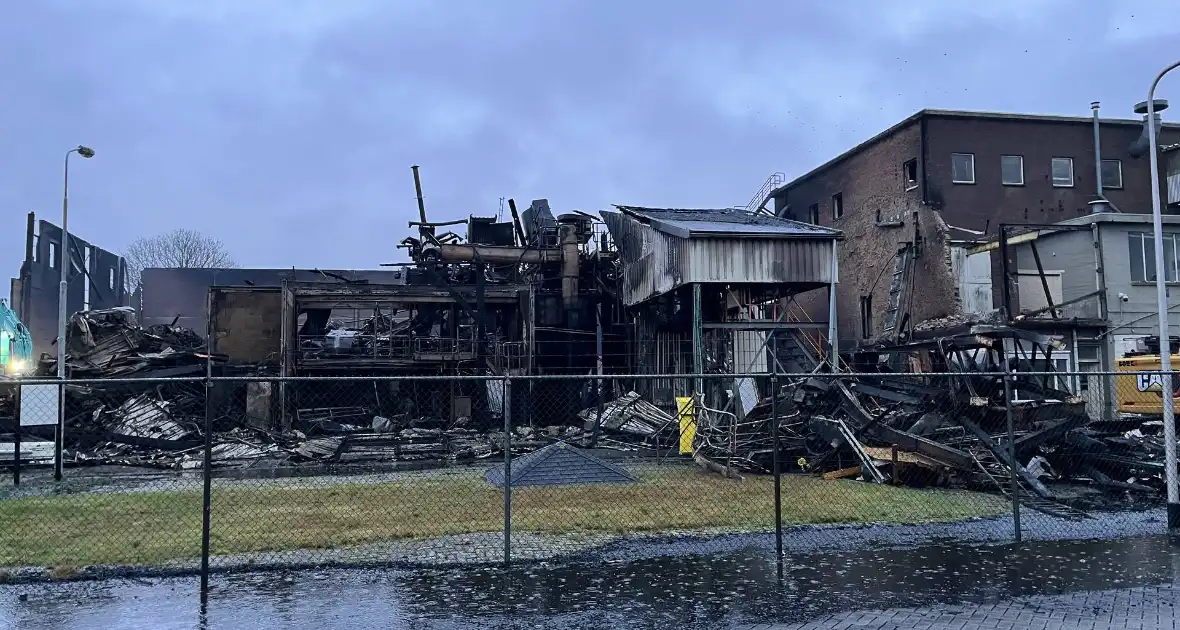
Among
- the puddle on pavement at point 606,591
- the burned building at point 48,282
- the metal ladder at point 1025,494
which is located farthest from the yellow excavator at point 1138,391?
the burned building at point 48,282

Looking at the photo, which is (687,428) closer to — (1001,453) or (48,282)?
(1001,453)

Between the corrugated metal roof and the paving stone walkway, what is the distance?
19.9 meters

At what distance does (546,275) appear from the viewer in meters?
37.0

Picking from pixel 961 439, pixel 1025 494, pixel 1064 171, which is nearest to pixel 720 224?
pixel 961 439

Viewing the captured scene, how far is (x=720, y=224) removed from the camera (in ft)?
98.0

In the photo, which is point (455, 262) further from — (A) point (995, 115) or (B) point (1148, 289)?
(B) point (1148, 289)

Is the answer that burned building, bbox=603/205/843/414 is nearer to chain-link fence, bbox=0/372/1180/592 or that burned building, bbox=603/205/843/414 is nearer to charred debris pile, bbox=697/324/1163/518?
chain-link fence, bbox=0/372/1180/592

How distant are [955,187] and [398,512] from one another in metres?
28.5

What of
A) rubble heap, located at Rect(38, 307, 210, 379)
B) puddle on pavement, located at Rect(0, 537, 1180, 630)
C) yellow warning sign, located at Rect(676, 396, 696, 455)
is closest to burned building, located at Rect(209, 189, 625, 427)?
rubble heap, located at Rect(38, 307, 210, 379)

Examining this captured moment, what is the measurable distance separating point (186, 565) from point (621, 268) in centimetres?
2711

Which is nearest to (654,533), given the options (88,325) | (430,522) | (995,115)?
(430,522)

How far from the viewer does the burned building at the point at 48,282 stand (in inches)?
1822

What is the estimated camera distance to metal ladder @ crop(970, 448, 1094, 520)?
498 inches

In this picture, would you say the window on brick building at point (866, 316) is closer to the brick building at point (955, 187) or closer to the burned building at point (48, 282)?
the brick building at point (955, 187)
